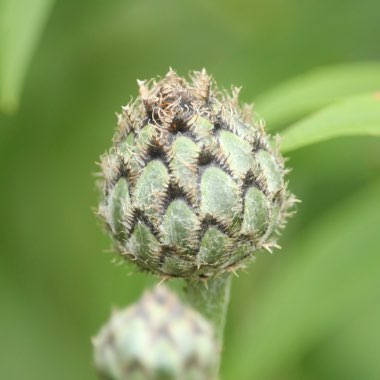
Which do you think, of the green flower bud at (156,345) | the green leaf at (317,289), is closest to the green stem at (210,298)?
the green flower bud at (156,345)

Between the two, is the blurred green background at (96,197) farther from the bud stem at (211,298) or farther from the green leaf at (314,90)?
the bud stem at (211,298)

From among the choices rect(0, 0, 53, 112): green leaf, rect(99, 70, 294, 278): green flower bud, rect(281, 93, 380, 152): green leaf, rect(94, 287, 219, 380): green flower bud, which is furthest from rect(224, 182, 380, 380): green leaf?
rect(94, 287, 219, 380): green flower bud

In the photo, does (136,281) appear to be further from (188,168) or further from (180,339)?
(180,339)

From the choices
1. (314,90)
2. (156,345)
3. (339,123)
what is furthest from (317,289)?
(156,345)

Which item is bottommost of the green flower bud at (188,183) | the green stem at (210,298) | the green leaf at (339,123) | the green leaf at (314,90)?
the green stem at (210,298)

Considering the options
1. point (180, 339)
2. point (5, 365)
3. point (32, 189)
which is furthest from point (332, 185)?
point (180, 339)

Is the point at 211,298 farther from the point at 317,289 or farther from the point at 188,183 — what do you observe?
the point at 317,289
